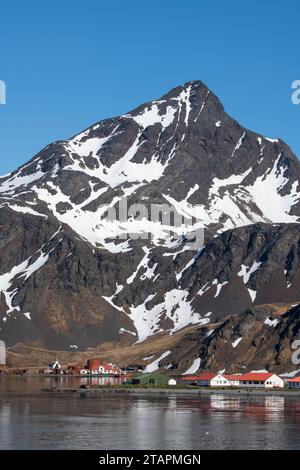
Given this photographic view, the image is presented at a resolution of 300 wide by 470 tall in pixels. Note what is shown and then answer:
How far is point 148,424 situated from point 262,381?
9605 centimetres

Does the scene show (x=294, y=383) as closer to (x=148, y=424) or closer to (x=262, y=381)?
(x=262, y=381)

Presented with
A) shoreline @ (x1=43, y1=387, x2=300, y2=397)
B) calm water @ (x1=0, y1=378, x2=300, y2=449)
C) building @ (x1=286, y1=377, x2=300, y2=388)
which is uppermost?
building @ (x1=286, y1=377, x2=300, y2=388)

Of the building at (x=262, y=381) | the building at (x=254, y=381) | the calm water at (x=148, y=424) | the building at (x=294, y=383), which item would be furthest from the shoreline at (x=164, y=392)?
the calm water at (x=148, y=424)

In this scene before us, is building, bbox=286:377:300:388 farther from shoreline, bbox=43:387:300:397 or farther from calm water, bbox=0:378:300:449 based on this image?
calm water, bbox=0:378:300:449

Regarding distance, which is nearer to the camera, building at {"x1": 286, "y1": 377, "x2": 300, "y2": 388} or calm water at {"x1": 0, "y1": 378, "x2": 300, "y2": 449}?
calm water at {"x1": 0, "y1": 378, "x2": 300, "y2": 449}

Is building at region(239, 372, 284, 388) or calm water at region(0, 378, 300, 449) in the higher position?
building at region(239, 372, 284, 388)

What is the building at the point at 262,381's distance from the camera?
630 ft

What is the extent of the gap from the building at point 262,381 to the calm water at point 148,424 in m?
Answer: 42.1

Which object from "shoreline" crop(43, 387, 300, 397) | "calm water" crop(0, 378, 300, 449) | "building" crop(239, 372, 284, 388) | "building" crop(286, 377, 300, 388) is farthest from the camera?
"building" crop(239, 372, 284, 388)

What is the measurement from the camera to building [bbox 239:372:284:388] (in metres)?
192

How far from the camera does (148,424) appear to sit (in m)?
101

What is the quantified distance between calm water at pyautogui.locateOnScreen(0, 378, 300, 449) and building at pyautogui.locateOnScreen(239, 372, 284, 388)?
4206cm

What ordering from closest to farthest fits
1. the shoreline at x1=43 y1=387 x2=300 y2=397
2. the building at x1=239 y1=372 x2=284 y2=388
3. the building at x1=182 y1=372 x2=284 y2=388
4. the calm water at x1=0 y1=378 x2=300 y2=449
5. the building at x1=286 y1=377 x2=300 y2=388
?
the calm water at x1=0 y1=378 x2=300 y2=449 → the shoreline at x1=43 y1=387 x2=300 y2=397 → the building at x1=286 y1=377 x2=300 y2=388 → the building at x1=239 y1=372 x2=284 y2=388 → the building at x1=182 y1=372 x2=284 y2=388

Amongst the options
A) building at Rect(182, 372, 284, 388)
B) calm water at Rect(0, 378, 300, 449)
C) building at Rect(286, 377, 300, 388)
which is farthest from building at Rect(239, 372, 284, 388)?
calm water at Rect(0, 378, 300, 449)
